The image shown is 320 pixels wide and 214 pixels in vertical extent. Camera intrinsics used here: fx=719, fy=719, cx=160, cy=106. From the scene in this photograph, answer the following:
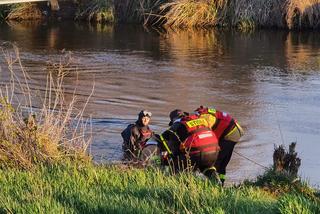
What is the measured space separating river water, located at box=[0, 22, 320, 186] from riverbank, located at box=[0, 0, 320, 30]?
1111mm

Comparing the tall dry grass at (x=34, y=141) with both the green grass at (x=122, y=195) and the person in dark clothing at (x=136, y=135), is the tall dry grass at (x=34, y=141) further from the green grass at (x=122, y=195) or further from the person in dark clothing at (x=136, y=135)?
the person in dark clothing at (x=136, y=135)

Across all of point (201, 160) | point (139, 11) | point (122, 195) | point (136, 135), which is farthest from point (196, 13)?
point (122, 195)

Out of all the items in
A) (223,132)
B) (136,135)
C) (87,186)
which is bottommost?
(136,135)

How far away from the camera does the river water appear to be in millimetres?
13472

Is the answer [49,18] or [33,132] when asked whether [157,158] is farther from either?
[49,18]

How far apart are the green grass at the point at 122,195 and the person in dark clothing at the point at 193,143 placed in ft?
4.97

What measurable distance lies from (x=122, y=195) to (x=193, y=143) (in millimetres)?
3122

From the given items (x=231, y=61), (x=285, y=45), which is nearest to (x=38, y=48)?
(x=231, y=61)

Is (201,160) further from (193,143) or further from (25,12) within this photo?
(25,12)

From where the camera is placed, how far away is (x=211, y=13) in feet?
109

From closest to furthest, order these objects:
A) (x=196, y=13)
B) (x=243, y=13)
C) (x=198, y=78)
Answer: (x=198, y=78)
(x=243, y=13)
(x=196, y=13)

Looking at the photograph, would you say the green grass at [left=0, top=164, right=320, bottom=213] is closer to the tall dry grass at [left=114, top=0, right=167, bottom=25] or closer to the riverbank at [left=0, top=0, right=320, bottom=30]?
the riverbank at [left=0, top=0, right=320, bottom=30]

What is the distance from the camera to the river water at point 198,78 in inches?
530

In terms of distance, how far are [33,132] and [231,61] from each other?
1483 centimetres
